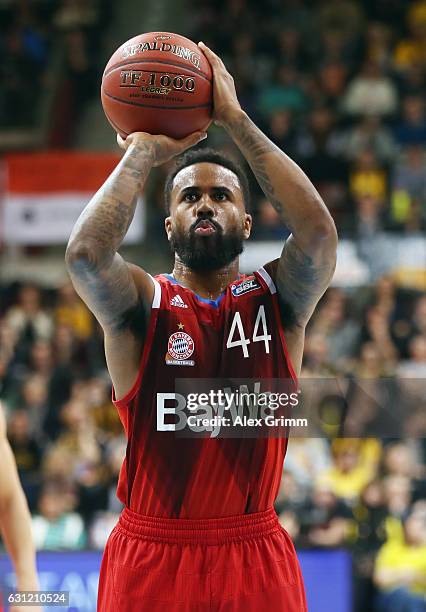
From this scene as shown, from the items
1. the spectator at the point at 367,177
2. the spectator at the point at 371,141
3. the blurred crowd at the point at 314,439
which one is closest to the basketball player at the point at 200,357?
the blurred crowd at the point at 314,439

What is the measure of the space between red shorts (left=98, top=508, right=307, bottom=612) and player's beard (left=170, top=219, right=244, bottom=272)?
0.85 m

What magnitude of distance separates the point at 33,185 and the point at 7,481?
24.4 ft

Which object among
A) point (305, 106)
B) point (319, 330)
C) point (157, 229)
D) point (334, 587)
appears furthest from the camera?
point (305, 106)

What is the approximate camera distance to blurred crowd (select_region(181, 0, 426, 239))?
10.1 meters

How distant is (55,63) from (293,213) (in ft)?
33.9

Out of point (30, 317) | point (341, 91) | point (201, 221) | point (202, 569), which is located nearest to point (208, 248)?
point (201, 221)

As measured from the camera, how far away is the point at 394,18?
40.6 ft

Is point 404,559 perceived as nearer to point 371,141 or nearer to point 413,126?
point 371,141

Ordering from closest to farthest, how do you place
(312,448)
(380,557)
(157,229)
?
1. (380,557)
2. (312,448)
3. (157,229)

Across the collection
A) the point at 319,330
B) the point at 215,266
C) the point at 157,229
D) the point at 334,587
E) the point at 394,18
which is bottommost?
the point at 334,587

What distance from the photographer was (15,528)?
356 cm

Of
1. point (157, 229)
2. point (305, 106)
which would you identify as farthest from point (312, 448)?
point (305, 106)

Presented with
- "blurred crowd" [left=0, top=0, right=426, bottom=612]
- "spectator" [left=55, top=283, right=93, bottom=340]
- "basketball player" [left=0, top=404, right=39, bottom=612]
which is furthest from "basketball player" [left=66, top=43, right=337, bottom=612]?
"spectator" [left=55, top=283, right=93, bottom=340]

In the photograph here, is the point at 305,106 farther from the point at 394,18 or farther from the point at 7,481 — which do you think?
the point at 7,481
